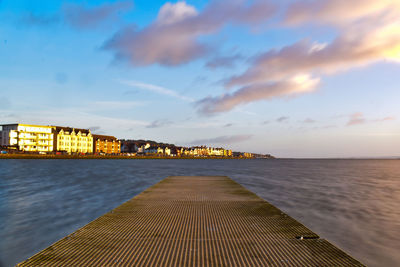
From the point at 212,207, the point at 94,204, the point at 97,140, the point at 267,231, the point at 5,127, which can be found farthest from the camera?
the point at 97,140

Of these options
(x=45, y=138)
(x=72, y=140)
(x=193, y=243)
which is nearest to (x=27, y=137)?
(x=45, y=138)

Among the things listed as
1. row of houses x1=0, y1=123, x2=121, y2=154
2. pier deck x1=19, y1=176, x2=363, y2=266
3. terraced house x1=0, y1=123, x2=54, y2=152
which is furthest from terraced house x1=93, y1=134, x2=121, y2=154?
pier deck x1=19, y1=176, x2=363, y2=266

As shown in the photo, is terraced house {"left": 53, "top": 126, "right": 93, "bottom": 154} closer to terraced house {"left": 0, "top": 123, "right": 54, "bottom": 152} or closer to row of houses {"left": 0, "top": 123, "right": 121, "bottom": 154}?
row of houses {"left": 0, "top": 123, "right": 121, "bottom": 154}

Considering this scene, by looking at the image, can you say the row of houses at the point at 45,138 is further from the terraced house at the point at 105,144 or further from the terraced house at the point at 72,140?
the terraced house at the point at 105,144

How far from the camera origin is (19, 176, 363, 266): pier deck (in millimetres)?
5977

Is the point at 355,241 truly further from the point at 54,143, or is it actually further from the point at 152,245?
the point at 54,143

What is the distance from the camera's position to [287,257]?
20.3 feet

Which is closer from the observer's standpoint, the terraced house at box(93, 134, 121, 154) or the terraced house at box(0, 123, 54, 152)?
the terraced house at box(0, 123, 54, 152)

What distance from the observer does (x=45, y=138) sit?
425 ft

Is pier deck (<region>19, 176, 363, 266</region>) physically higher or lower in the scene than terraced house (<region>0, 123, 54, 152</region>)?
lower

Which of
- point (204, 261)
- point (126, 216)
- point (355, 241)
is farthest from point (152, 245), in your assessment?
point (355, 241)

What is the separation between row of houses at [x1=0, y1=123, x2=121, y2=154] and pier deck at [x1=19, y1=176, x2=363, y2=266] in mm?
137743

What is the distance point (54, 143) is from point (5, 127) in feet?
73.5

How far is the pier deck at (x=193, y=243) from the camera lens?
5.98 metres
